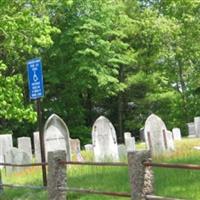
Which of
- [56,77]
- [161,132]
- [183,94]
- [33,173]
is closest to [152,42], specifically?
[183,94]

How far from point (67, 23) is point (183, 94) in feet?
42.8

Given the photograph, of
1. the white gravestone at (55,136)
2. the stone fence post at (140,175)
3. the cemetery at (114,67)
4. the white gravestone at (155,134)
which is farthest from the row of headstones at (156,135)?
the stone fence post at (140,175)

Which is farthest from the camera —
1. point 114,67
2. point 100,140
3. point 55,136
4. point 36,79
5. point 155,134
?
point 114,67

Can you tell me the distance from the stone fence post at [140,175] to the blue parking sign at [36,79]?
20.2 feet

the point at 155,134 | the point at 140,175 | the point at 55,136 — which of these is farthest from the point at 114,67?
the point at 140,175

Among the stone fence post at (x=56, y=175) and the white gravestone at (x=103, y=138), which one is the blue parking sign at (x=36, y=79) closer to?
the stone fence post at (x=56, y=175)

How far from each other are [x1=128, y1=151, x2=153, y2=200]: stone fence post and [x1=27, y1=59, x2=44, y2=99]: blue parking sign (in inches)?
243

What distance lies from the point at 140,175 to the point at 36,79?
6508mm

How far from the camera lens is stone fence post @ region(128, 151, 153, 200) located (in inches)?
310

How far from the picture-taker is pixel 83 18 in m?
42.0

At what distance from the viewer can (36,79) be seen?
13953 millimetres

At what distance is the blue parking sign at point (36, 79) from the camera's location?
1385 cm

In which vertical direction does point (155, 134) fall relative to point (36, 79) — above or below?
below

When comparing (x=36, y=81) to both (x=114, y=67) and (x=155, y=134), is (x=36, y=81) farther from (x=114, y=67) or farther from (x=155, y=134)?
(x=114, y=67)
